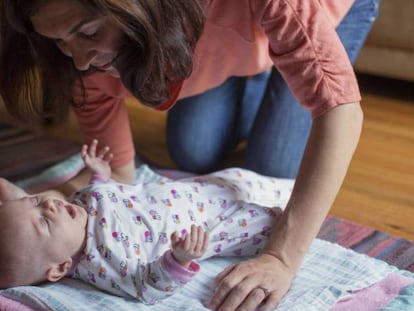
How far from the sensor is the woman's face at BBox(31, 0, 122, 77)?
877mm

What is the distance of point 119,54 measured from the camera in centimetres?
99

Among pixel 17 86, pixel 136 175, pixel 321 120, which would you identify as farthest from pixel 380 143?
pixel 17 86

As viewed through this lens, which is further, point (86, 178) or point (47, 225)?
point (86, 178)

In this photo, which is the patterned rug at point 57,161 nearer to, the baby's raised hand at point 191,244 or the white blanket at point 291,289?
the white blanket at point 291,289

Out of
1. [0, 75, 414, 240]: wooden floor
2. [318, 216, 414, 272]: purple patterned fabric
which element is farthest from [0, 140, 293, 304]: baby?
[0, 75, 414, 240]: wooden floor

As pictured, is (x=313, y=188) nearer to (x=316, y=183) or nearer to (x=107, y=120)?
(x=316, y=183)

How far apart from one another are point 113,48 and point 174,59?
95mm

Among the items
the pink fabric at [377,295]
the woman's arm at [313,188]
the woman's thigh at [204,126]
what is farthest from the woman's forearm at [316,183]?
the woman's thigh at [204,126]

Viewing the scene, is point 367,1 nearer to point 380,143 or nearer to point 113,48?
point 380,143

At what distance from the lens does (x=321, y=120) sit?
992mm

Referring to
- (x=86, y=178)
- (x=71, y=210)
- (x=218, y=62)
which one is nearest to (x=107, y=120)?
(x=86, y=178)

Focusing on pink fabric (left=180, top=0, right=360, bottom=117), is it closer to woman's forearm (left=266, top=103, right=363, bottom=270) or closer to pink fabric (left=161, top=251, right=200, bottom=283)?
woman's forearm (left=266, top=103, right=363, bottom=270)

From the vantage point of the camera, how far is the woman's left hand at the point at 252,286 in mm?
917

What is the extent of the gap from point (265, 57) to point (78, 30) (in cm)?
48
